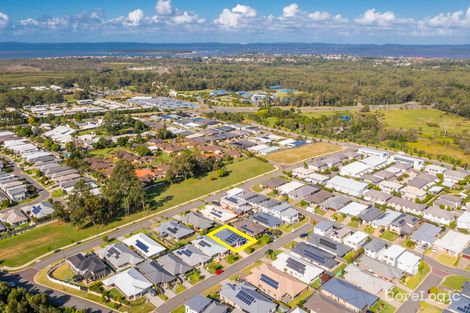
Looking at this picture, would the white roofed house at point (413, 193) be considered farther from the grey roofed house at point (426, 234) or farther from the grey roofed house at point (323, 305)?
the grey roofed house at point (323, 305)

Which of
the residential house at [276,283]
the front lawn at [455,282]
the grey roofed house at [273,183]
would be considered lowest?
the front lawn at [455,282]

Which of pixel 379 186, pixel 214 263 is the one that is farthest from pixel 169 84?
pixel 214 263

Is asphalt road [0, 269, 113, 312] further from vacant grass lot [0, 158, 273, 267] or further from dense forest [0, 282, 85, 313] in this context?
vacant grass lot [0, 158, 273, 267]

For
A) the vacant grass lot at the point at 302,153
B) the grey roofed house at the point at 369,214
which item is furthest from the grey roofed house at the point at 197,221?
the vacant grass lot at the point at 302,153

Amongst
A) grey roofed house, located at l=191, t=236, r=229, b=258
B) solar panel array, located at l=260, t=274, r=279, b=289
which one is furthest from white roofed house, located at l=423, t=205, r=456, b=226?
grey roofed house, located at l=191, t=236, r=229, b=258

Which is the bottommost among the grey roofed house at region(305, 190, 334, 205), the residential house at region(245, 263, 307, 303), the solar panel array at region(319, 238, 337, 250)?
the residential house at region(245, 263, 307, 303)

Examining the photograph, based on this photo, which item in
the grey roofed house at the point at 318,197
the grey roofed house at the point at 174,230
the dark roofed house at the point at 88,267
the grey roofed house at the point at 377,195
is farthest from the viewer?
the grey roofed house at the point at 377,195

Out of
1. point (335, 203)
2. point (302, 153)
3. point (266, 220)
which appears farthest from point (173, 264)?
point (302, 153)
